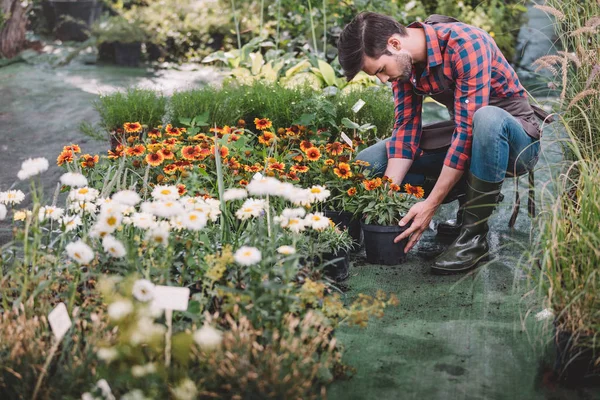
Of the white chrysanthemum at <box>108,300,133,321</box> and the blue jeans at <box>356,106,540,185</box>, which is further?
the blue jeans at <box>356,106,540,185</box>

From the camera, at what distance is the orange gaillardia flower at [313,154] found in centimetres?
290

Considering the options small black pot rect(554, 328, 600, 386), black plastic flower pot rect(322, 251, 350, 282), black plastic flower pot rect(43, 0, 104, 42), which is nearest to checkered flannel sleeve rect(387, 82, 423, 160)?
black plastic flower pot rect(322, 251, 350, 282)

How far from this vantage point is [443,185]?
2.78m

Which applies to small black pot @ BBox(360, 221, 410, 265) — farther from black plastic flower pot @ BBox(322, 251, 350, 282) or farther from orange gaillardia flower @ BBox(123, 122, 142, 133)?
orange gaillardia flower @ BBox(123, 122, 142, 133)

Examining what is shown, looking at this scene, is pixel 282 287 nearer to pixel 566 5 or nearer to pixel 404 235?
pixel 404 235

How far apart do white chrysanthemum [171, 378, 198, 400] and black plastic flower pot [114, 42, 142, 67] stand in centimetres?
719

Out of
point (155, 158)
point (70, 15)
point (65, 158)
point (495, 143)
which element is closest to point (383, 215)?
point (495, 143)

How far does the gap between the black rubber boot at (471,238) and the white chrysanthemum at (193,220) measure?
1350 mm

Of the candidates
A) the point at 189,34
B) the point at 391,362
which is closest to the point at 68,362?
the point at 391,362

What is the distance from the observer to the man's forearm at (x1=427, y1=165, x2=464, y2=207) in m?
2.76

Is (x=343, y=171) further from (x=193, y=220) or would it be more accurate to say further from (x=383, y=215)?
(x=193, y=220)

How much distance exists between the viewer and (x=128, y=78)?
713cm

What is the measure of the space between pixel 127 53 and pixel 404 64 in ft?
20.1

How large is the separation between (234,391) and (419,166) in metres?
1.92
